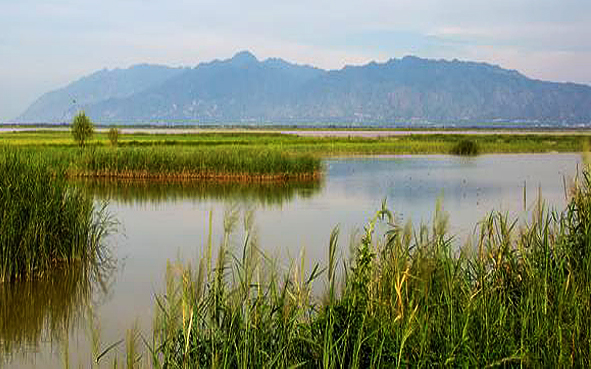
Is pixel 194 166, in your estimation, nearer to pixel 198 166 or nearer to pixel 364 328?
pixel 198 166

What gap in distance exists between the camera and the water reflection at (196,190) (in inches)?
965

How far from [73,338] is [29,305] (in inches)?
69.0

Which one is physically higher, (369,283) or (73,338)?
(369,283)

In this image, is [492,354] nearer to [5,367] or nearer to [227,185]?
[5,367]

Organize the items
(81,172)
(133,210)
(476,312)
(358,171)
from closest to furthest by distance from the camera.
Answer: (476,312), (133,210), (81,172), (358,171)

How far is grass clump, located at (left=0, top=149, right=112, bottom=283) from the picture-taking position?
408 inches

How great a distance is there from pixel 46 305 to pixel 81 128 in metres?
34.0

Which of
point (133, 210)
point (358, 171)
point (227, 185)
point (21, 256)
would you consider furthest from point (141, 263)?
point (358, 171)

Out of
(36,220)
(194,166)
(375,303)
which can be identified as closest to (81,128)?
(194,166)

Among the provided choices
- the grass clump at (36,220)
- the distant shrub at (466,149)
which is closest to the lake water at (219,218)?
the grass clump at (36,220)

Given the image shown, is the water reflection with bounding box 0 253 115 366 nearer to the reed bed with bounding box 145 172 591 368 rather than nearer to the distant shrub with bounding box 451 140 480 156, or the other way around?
the reed bed with bounding box 145 172 591 368

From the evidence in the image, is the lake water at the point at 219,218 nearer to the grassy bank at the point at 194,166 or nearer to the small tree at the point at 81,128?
the grassy bank at the point at 194,166

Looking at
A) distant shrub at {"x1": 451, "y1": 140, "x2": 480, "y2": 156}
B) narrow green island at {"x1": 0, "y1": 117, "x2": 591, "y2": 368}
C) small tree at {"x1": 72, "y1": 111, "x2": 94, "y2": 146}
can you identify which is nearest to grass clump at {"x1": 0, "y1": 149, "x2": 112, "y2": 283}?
narrow green island at {"x1": 0, "y1": 117, "x2": 591, "y2": 368}

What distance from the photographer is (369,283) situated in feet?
19.0
